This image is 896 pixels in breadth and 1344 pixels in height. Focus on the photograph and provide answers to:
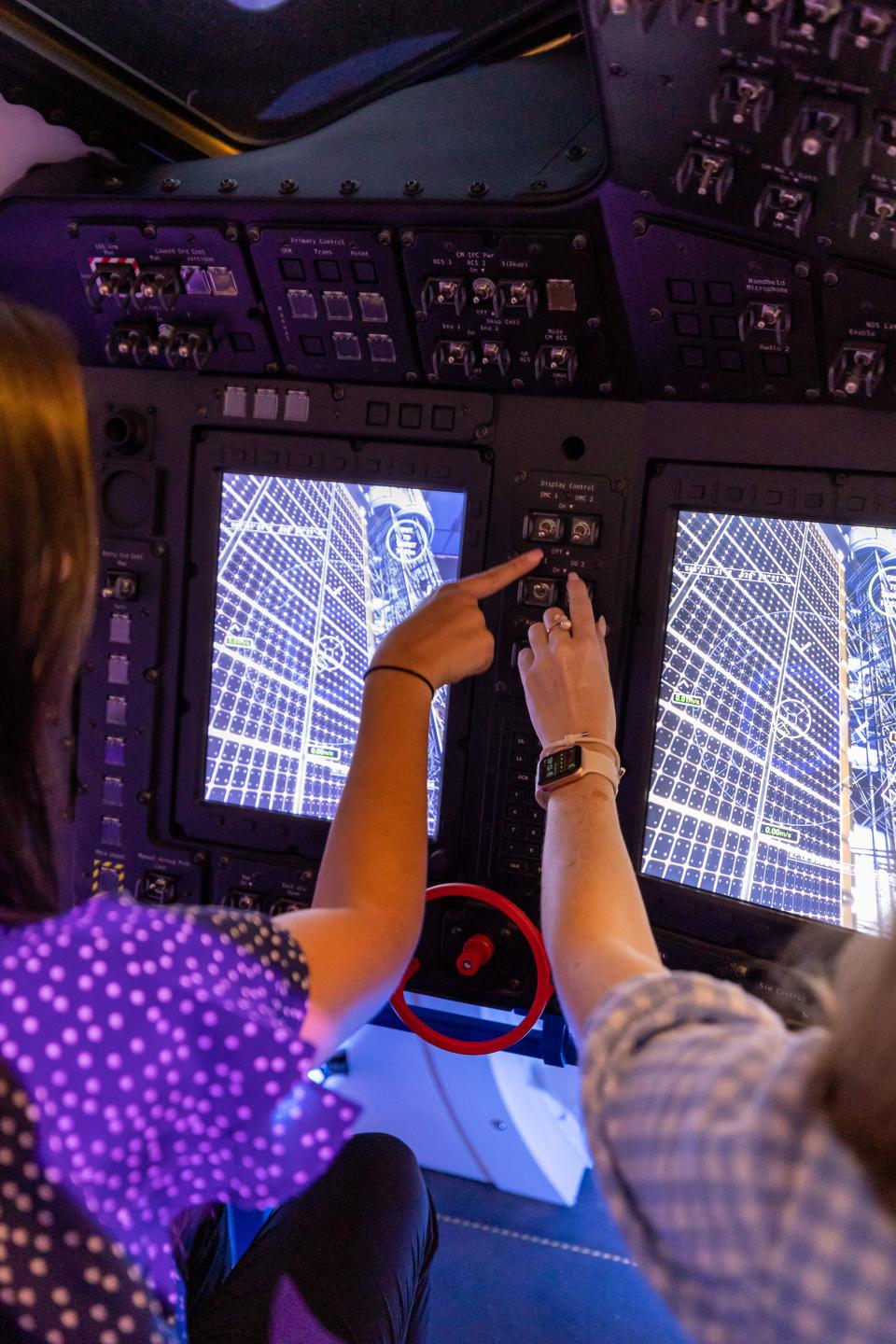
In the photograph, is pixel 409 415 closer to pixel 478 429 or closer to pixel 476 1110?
pixel 478 429

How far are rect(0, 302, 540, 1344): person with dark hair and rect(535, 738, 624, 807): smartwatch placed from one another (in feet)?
1.00

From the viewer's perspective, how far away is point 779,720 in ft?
6.08

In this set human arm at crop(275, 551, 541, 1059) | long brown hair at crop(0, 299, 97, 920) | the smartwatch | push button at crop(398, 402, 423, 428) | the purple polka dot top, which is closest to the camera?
the purple polka dot top

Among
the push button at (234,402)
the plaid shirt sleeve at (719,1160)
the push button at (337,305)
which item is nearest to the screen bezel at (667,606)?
the push button at (337,305)

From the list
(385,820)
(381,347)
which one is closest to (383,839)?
(385,820)

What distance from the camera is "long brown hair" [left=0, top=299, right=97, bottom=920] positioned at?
1073mm

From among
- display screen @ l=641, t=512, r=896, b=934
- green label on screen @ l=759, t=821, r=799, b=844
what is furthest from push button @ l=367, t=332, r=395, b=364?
green label on screen @ l=759, t=821, r=799, b=844

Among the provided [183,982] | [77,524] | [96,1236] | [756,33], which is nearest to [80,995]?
[183,982]

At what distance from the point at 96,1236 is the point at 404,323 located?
161 cm

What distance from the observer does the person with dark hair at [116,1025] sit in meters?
0.98

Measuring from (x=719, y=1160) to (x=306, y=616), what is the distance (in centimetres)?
159

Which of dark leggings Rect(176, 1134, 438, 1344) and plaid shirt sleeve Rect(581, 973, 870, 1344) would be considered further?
dark leggings Rect(176, 1134, 438, 1344)

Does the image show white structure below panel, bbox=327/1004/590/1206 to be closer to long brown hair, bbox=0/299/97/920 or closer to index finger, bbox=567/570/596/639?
index finger, bbox=567/570/596/639

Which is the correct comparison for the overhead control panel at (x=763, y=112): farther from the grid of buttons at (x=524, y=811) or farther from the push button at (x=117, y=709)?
the push button at (x=117, y=709)
